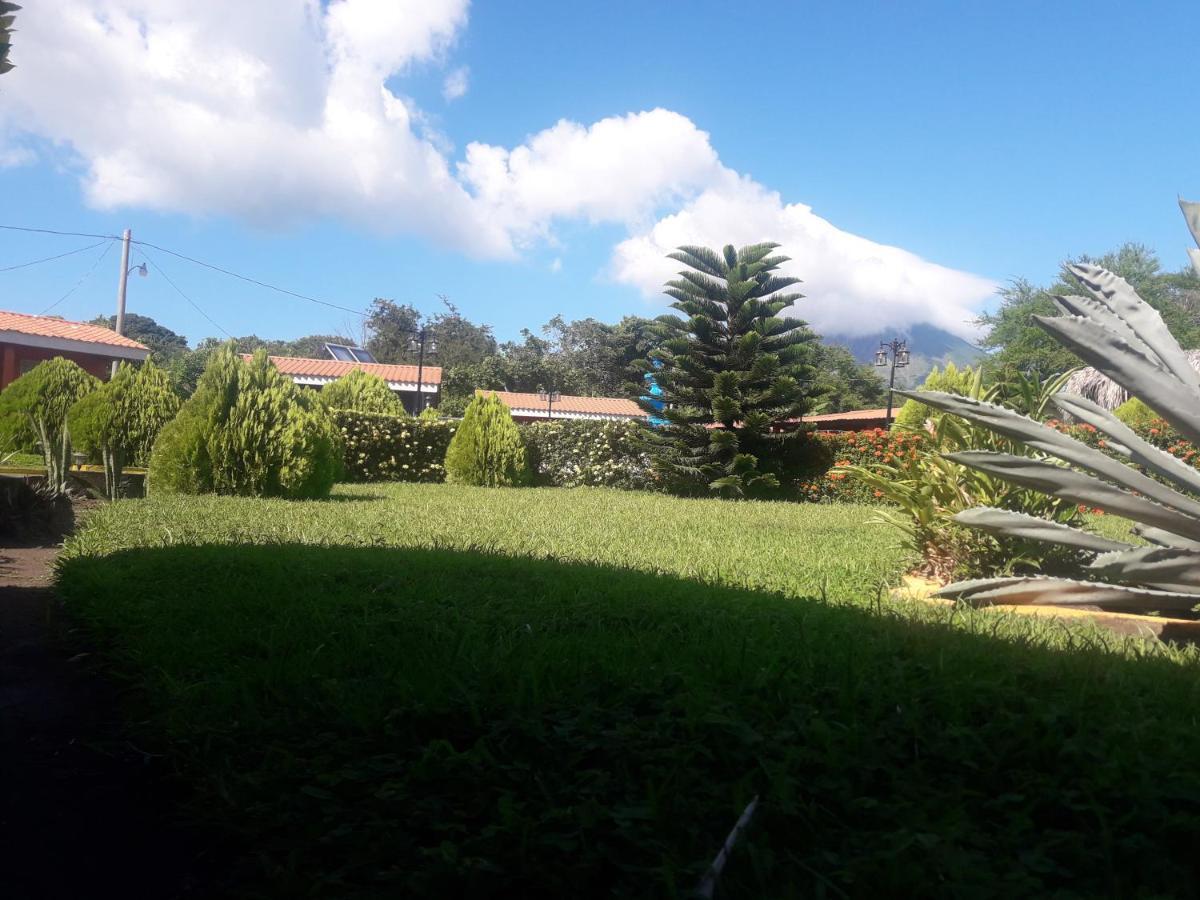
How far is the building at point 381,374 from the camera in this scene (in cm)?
3756

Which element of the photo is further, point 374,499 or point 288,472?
point 374,499

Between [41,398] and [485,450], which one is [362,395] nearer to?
[485,450]

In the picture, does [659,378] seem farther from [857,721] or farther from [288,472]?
[857,721]

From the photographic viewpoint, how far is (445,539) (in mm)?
7301

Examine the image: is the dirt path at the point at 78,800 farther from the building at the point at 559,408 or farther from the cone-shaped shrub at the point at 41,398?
the building at the point at 559,408

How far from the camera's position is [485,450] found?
1625 cm

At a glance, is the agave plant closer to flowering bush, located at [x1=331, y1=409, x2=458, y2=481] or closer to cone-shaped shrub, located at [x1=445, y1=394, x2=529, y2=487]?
cone-shaped shrub, located at [x1=445, y1=394, x2=529, y2=487]

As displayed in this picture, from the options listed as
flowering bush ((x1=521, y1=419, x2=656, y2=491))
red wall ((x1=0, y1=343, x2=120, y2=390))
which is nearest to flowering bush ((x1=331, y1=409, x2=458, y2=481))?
flowering bush ((x1=521, y1=419, x2=656, y2=491))

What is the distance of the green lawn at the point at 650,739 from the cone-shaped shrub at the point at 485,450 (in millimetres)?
11561

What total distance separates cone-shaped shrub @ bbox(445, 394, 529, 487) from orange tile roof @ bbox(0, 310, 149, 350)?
15.9m

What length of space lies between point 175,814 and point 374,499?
9.31 m

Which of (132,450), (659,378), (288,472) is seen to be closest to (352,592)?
(288,472)

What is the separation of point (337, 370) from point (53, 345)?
44.6ft

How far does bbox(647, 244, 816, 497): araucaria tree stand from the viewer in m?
16.0
